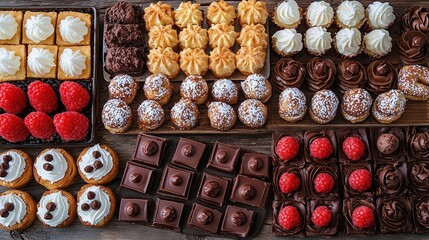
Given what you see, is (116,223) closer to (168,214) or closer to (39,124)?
(168,214)

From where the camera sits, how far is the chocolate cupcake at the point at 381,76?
417 centimetres

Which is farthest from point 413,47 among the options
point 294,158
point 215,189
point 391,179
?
point 215,189

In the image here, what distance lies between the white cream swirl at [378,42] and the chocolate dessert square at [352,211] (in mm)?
1141

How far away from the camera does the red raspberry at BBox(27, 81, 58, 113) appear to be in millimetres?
4086

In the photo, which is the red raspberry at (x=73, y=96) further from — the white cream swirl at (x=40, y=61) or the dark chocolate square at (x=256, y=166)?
the dark chocolate square at (x=256, y=166)

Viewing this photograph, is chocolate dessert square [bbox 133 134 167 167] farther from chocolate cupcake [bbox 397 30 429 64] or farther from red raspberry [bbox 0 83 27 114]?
chocolate cupcake [bbox 397 30 429 64]

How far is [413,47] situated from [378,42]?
281 millimetres

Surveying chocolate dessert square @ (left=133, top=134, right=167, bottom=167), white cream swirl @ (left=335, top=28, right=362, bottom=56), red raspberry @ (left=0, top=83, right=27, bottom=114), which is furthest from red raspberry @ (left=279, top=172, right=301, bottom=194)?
red raspberry @ (left=0, top=83, right=27, bottom=114)

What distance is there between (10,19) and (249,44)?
1888 mm

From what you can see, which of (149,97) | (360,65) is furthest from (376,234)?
(149,97)

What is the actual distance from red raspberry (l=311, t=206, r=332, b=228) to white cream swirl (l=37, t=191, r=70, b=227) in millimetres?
1796

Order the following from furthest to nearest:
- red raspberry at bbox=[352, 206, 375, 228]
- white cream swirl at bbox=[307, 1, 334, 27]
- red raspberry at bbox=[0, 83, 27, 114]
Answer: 1. white cream swirl at bbox=[307, 1, 334, 27]
2. red raspberry at bbox=[0, 83, 27, 114]
3. red raspberry at bbox=[352, 206, 375, 228]

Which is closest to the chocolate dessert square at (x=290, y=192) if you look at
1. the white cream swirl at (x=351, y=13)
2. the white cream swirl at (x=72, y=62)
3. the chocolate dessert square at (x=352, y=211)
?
the chocolate dessert square at (x=352, y=211)

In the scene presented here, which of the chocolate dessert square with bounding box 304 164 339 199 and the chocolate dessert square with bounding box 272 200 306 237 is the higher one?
the chocolate dessert square with bounding box 304 164 339 199
